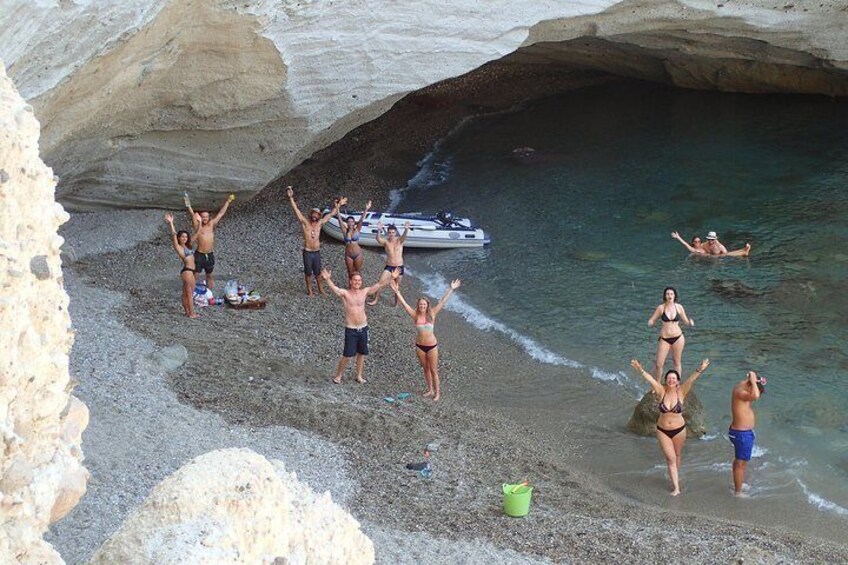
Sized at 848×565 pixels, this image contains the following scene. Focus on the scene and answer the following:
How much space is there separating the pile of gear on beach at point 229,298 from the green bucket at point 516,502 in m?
7.30

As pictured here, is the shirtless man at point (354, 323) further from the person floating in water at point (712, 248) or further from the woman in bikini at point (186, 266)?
the person floating in water at point (712, 248)

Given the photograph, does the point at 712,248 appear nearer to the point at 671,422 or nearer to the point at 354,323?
the point at 671,422

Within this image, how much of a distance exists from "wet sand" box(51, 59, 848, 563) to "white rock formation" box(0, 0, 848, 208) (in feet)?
5.11

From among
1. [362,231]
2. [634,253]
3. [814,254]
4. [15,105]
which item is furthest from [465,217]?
[15,105]

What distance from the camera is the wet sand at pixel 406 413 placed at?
10586 millimetres

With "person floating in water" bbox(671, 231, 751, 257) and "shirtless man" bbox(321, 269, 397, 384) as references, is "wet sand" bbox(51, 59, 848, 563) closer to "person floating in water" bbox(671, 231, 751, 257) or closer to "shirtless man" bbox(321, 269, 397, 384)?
"shirtless man" bbox(321, 269, 397, 384)

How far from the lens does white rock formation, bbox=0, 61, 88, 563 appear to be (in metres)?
5.50

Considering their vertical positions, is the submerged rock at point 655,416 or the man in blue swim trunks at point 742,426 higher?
the man in blue swim trunks at point 742,426

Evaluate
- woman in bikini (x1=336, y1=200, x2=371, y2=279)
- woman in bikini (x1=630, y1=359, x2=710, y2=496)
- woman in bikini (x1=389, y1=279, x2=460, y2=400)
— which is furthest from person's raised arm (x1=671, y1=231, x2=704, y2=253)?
woman in bikini (x1=630, y1=359, x2=710, y2=496)

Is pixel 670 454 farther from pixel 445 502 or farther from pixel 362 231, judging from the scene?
pixel 362 231

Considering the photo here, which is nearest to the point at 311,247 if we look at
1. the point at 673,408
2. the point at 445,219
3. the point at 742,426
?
the point at 445,219

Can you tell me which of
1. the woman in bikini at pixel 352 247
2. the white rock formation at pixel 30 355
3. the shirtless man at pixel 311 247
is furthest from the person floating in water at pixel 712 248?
the white rock formation at pixel 30 355

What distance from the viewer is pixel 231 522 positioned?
238 inches

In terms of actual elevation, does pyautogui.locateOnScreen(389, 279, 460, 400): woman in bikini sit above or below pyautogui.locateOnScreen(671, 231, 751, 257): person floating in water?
above
